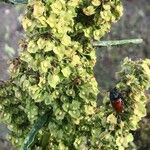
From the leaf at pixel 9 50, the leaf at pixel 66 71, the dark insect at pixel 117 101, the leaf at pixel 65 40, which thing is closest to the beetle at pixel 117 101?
the dark insect at pixel 117 101

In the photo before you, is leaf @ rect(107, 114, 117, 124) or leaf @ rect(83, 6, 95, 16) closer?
leaf @ rect(83, 6, 95, 16)

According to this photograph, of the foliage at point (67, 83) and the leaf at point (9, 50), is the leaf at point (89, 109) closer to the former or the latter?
the foliage at point (67, 83)

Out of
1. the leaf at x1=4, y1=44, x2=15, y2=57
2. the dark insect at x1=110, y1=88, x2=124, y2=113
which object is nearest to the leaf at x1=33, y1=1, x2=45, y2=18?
the dark insect at x1=110, y1=88, x2=124, y2=113

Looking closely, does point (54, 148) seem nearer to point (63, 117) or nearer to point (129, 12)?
point (63, 117)

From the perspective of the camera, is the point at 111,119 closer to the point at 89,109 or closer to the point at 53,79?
the point at 89,109

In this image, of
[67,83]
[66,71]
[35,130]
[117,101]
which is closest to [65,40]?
[66,71]

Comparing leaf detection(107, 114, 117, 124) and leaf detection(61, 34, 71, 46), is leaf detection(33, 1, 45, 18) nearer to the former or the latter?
leaf detection(61, 34, 71, 46)
